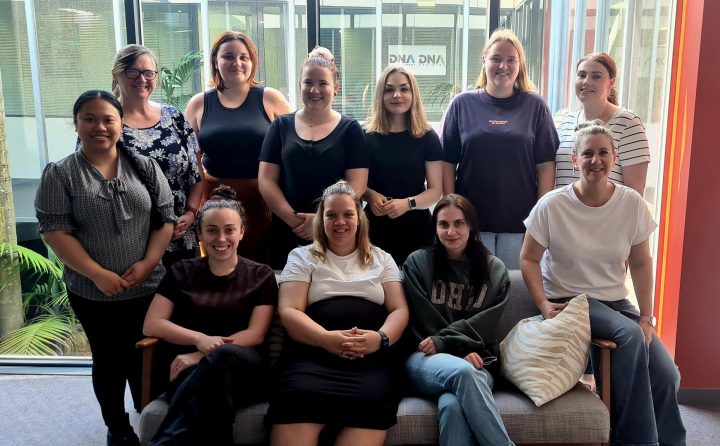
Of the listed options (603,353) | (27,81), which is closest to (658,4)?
(603,353)

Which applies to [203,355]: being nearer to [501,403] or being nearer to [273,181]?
[273,181]

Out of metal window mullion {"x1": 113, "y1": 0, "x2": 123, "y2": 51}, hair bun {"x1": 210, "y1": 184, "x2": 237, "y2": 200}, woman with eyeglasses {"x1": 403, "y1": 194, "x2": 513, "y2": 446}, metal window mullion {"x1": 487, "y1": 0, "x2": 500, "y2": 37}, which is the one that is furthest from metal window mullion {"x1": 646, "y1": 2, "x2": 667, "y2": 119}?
metal window mullion {"x1": 113, "y1": 0, "x2": 123, "y2": 51}

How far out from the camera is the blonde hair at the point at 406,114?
3.04 meters

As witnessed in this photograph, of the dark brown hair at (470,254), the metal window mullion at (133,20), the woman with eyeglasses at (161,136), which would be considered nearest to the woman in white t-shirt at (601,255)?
the dark brown hair at (470,254)

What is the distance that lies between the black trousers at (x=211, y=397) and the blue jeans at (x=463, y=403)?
2.29ft

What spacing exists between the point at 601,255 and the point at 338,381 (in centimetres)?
124

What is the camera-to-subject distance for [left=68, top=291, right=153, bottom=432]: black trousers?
2.60m

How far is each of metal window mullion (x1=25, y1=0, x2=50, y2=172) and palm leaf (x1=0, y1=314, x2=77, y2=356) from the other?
1079 mm

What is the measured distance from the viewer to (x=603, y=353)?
243 cm

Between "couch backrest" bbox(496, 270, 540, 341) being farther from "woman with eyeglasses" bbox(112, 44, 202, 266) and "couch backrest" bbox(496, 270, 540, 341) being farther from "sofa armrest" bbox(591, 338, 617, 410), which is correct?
"woman with eyeglasses" bbox(112, 44, 202, 266)

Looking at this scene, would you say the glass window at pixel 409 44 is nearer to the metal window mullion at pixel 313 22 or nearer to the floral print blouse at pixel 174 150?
the metal window mullion at pixel 313 22

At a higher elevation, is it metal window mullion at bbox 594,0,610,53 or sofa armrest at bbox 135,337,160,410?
metal window mullion at bbox 594,0,610,53

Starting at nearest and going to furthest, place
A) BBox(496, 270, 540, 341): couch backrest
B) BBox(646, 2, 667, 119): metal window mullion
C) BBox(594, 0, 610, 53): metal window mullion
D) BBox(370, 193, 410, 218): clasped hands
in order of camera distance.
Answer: BBox(496, 270, 540, 341): couch backrest
BBox(370, 193, 410, 218): clasped hands
BBox(646, 2, 667, 119): metal window mullion
BBox(594, 0, 610, 53): metal window mullion

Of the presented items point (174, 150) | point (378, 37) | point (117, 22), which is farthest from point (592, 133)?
point (117, 22)
